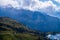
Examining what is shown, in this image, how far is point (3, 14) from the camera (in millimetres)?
30031

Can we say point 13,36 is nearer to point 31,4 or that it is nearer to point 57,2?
point 31,4

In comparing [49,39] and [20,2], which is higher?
[20,2]

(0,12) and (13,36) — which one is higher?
(0,12)

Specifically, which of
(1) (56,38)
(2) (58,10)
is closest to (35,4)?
(2) (58,10)

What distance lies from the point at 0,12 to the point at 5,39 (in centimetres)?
534

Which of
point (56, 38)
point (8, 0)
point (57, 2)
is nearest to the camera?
point (57, 2)

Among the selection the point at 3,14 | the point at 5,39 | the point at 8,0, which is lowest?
the point at 5,39

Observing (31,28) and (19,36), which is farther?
(19,36)

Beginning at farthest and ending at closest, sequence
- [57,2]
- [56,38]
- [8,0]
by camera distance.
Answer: [56,38]
[8,0]
[57,2]

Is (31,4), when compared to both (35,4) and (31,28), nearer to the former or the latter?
(35,4)

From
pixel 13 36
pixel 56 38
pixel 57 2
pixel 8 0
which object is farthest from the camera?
pixel 56 38

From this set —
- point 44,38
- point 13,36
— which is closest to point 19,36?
point 13,36

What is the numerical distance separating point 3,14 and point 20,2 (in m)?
3.15

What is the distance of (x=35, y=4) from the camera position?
108ft
